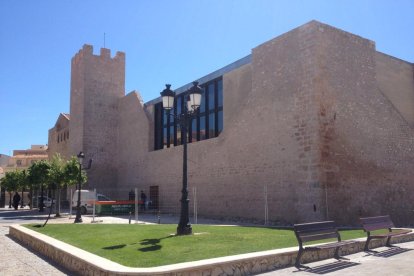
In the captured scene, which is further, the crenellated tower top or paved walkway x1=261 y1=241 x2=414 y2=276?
the crenellated tower top

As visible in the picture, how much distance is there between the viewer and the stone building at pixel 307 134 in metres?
16.0

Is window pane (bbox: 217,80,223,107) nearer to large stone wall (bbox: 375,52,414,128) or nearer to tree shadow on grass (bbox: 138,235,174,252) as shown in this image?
large stone wall (bbox: 375,52,414,128)

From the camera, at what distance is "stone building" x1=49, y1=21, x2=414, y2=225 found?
16031mm

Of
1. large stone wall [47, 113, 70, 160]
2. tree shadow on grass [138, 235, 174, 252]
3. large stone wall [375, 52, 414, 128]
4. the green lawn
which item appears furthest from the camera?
large stone wall [47, 113, 70, 160]

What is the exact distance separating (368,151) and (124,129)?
75.7 ft

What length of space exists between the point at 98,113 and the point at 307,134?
80.3 feet

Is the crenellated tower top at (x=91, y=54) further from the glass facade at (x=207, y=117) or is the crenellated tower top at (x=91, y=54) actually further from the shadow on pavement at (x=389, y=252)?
the shadow on pavement at (x=389, y=252)

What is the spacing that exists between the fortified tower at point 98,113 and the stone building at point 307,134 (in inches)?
494

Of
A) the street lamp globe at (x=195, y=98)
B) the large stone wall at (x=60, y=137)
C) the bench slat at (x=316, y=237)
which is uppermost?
the large stone wall at (x=60, y=137)

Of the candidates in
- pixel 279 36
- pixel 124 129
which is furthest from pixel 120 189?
pixel 279 36

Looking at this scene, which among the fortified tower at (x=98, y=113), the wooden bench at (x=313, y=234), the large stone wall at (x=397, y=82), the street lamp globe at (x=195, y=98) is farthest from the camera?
the fortified tower at (x=98, y=113)

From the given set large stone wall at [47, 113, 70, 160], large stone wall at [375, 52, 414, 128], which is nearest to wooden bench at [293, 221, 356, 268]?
large stone wall at [375, 52, 414, 128]

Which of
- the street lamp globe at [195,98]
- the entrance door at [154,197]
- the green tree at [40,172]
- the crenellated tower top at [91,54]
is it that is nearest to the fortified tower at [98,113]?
the crenellated tower top at [91,54]

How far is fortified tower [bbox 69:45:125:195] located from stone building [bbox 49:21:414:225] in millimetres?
12538
